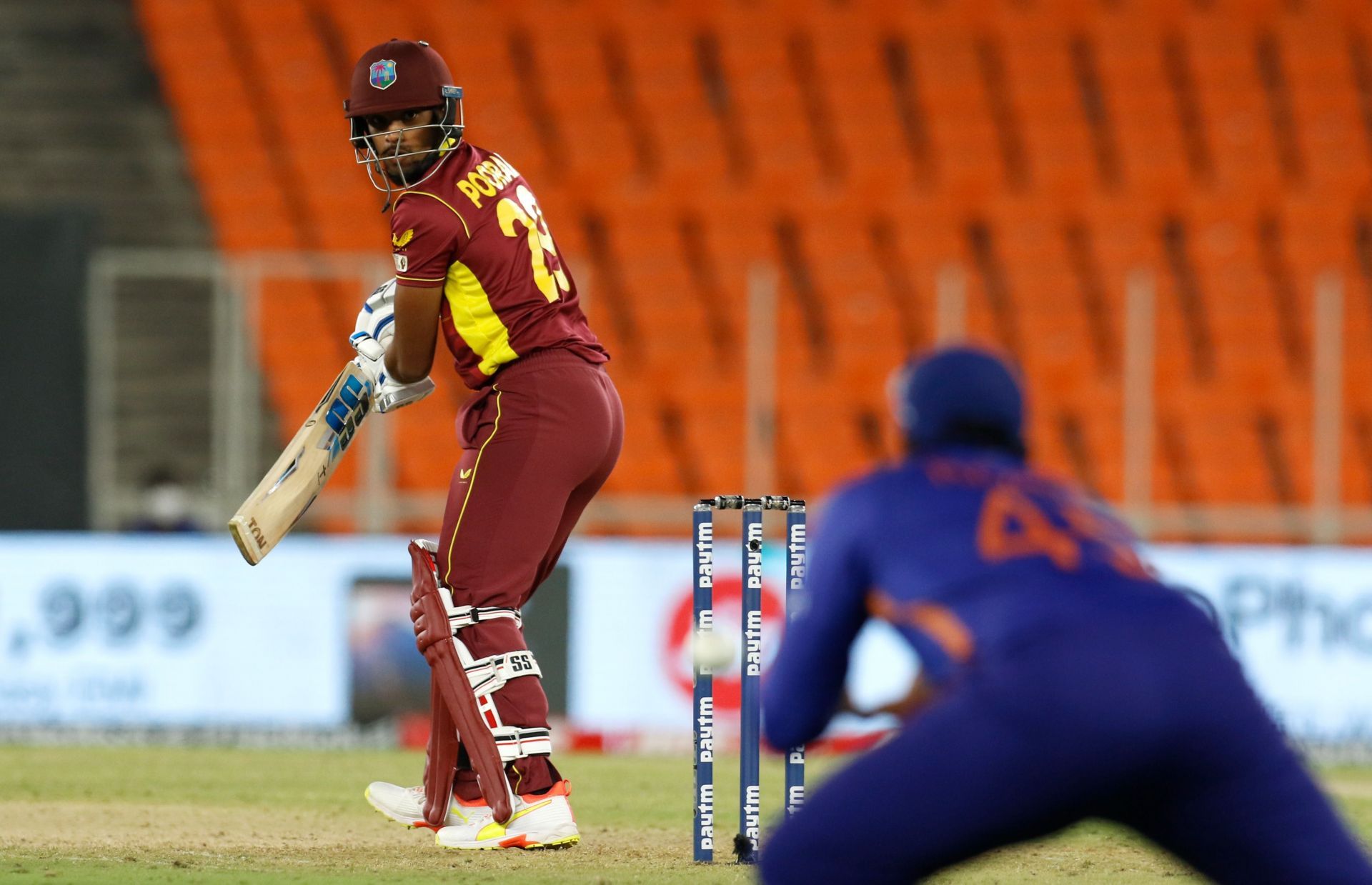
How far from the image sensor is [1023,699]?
278cm

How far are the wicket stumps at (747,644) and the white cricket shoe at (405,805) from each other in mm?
706

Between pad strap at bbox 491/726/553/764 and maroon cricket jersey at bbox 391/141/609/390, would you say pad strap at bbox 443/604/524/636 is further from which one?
maroon cricket jersey at bbox 391/141/609/390

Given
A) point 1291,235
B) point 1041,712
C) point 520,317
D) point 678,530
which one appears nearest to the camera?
point 1041,712

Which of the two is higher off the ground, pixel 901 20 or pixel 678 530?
pixel 901 20

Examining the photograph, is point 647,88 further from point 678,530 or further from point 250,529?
point 250,529

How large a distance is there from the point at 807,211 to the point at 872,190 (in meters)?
0.49

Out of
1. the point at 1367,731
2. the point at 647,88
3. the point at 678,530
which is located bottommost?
the point at 1367,731

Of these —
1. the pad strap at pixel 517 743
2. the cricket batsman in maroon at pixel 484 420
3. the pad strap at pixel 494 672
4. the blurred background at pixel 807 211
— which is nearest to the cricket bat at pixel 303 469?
the cricket batsman in maroon at pixel 484 420

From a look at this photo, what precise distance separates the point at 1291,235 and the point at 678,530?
5070mm

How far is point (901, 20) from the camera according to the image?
49.1ft

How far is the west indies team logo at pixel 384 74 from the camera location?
17.5ft

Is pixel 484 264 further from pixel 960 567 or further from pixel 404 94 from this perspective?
pixel 960 567

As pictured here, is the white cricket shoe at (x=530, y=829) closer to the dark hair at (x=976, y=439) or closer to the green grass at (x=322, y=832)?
the green grass at (x=322, y=832)

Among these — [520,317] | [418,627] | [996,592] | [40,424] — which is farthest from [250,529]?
[40,424]
